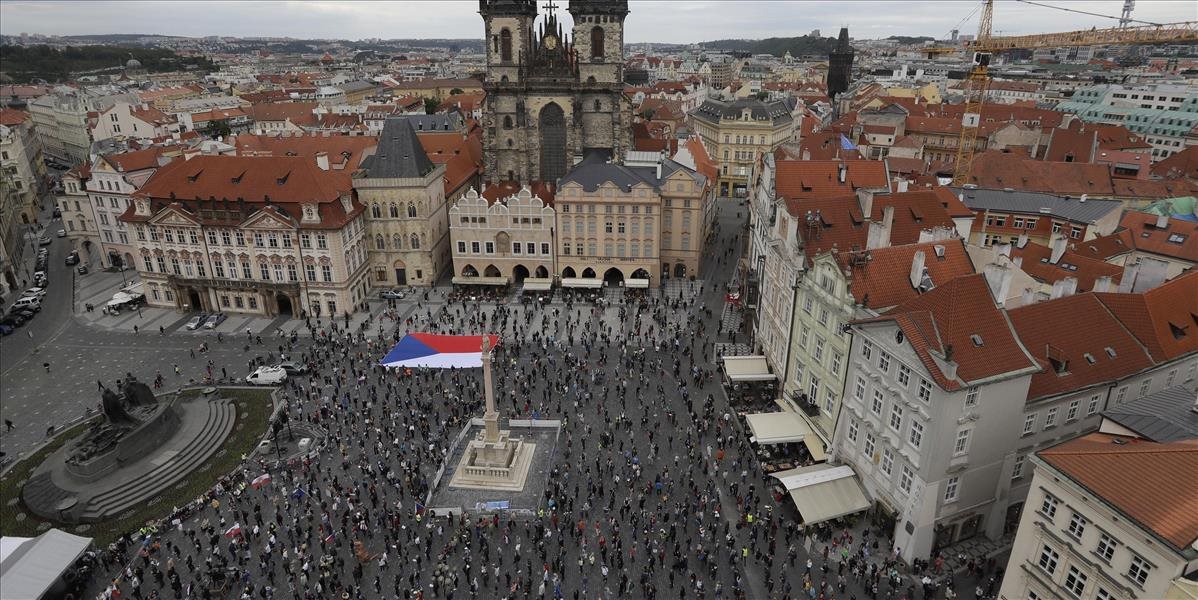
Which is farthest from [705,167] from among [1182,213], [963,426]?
[963,426]

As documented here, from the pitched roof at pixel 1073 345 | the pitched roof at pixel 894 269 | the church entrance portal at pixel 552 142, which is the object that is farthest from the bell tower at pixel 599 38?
the pitched roof at pixel 1073 345

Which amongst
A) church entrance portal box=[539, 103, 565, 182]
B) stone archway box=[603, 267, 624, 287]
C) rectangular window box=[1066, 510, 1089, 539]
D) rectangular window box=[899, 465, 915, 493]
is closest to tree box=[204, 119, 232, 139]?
church entrance portal box=[539, 103, 565, 182]

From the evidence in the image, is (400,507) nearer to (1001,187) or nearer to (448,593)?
(448,593)

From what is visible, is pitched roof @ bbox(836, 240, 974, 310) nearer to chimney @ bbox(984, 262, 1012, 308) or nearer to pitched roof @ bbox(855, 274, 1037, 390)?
chimney @ bbox(984, 262, 1012, 308)

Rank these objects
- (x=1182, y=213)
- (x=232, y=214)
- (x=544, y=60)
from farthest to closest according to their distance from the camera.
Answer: (x=544, y=60) < (x=232, y=214) < (x=1182, y=213)

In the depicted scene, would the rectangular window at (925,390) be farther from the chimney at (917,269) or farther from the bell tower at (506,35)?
the bell tower at (506,35)

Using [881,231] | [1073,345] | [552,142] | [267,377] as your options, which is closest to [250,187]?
[267,377]
